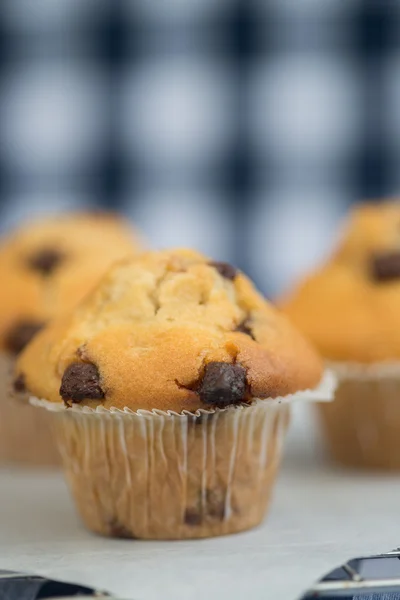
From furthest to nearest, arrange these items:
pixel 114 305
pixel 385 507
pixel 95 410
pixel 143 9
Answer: pixel 143 9, pixel 385 507, pixel 114 305, pixel 95 410

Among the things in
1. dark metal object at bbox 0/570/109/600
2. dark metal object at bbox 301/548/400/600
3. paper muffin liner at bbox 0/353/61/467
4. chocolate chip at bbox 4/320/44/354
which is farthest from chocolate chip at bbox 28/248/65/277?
dark metal object at bbox 301/548/400/600

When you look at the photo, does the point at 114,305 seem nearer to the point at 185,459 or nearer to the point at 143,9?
the point at 185,459

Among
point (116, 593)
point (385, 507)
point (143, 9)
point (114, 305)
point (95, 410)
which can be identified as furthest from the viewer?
point (143, 9)

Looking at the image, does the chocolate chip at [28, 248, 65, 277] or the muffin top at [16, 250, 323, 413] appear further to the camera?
the chocolate chip at [28, 248, 65, 277]

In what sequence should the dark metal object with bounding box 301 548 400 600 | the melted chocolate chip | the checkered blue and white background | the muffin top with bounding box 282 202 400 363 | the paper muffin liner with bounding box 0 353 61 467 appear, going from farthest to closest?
the checkered blue and white background → the paper muffin liner with bounding box 0 353 61 467 → the muffin top with bounding box 282 202 400 363 → the melted chocolate chip → the dark metal object with bounding box 301 548 400 600

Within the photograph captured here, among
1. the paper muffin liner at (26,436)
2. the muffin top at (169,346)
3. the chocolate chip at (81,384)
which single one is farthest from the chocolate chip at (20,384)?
the paper muffin liner at (26,436)

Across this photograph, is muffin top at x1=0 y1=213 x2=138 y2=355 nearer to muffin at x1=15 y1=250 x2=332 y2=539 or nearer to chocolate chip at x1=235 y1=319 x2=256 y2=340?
muffin at x1=15 y1=250 x2=332 y2=539

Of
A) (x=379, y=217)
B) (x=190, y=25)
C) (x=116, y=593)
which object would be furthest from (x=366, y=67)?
(x=116, y=593)
